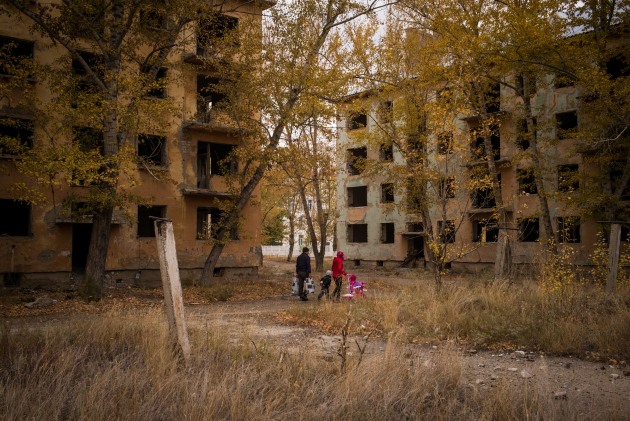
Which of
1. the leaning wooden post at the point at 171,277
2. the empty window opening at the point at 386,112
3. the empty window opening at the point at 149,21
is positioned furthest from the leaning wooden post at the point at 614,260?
the empty window opening at the point at 149,21

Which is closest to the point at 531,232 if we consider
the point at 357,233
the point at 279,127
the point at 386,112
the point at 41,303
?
the point at 386,112

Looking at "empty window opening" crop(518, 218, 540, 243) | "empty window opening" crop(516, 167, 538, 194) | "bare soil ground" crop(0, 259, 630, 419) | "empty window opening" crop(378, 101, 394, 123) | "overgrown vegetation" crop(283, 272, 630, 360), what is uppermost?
"empty window opening" crop(378, 101, 394, 123)

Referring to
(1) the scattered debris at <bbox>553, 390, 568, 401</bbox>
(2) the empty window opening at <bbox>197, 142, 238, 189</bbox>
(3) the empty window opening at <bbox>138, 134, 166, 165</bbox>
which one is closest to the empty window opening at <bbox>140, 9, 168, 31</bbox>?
(3) the empty window opening at <bbox>138, 134, 166, 165</bbox>

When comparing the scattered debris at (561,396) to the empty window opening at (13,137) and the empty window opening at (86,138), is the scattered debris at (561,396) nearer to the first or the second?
the empty window opening at (13,137)

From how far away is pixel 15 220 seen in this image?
20.7 m

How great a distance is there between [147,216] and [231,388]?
20.0m

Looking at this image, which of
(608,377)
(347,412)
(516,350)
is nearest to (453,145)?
(516,350)

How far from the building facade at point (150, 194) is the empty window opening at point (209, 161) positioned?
0.05 metres

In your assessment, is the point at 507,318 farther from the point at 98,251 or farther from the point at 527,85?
the point at 527,85

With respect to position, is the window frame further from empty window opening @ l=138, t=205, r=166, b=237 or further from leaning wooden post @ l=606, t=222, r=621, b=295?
leaning wooden post @ l=606, t=222, r=621, b=295

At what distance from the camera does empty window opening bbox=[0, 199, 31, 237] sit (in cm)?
2027

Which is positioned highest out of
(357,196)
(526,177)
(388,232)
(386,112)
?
(386,112)

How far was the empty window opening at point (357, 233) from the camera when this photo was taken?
129 feet

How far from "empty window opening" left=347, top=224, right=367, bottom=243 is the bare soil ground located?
22.1 m
